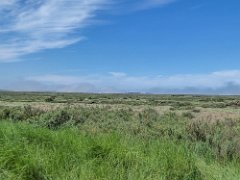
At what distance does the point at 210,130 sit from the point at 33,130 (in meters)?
10.0

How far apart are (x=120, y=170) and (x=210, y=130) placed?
11957 millimetres

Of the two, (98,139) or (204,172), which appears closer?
(204,172)

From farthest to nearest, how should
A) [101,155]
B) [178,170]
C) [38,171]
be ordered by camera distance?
[101,155]
[178,170]
[38,171]

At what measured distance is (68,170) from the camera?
9.62 meters

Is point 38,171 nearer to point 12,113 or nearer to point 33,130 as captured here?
point 33,130

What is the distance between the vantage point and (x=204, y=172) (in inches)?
410

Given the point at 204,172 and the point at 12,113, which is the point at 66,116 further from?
the point at 204,172

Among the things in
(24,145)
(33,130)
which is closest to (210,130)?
(33,130)

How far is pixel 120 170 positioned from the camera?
31.5ft

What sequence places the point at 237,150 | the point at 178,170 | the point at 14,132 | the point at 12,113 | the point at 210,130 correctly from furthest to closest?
the point at 12,113 < the point at 210,130 < the point at 237,150 < the point at 14,132 < the point at 178,170

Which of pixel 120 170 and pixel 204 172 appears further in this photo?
pixel 204 172

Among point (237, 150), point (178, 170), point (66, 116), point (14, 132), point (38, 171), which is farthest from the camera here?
point (66, 116)

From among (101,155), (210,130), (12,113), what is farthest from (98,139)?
(12,113)

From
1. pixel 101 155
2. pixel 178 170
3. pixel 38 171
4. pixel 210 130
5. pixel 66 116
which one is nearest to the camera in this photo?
pixel 38 171
